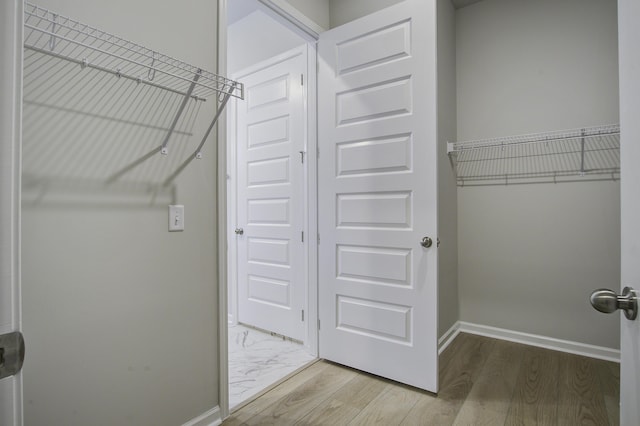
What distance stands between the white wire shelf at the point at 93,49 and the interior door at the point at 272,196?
1207 mm

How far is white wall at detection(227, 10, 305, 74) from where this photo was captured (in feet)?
9.51

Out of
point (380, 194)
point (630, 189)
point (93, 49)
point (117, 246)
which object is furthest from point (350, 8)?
point (630, 189)

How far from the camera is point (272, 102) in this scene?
115 inches

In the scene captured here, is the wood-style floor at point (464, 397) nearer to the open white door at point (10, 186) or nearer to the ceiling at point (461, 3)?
the open white door at point (10, 186)

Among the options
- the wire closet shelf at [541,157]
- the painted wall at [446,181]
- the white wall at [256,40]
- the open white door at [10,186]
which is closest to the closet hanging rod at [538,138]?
the wire closet shelf at [541,157]

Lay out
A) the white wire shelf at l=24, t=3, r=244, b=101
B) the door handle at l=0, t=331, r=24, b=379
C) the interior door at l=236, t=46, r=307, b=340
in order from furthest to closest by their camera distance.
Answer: the interior door at l=236, t=46, r=307, b=340 → the white wire shelf at l=24, t=3, r=244, b=101 → the door handle at l=0, t=331, r=24, b=379

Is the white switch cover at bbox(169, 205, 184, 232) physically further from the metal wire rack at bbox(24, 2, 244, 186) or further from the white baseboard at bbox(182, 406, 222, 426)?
the white baseboard at bbox(182, 406, 222, 426)

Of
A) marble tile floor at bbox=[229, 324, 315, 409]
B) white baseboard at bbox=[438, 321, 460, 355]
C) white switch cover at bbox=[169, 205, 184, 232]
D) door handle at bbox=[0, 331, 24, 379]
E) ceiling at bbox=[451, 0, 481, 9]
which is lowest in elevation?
marble tile floor at bbox=[229, 324, 315, 409]

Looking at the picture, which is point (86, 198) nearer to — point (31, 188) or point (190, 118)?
point (31, 188)

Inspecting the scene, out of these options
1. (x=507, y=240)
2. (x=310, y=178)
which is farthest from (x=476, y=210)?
(x=310, y=178)

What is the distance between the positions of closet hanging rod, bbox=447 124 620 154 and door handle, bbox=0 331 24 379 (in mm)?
2887

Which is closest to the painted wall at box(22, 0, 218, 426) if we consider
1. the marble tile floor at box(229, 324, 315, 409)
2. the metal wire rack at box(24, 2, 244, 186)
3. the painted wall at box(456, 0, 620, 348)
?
the metal wire rack at box(24, 2, 244, 186)

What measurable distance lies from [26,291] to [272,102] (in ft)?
7.37

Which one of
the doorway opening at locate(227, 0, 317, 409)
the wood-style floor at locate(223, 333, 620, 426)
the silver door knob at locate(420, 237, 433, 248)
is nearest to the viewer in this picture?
the wood-style floor at locate(223, 333, 620, 426)
